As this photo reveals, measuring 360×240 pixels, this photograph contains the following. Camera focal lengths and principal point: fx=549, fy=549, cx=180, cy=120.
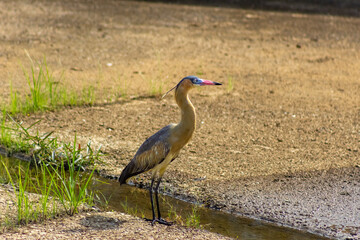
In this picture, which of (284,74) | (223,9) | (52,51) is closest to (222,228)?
(284,74)

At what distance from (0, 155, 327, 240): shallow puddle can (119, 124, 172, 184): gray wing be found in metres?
0.42

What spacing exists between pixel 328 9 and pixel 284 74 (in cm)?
549

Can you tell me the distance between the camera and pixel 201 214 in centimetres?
528

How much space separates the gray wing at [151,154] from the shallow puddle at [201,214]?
422 mm

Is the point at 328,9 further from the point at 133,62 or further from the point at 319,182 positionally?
the point at 319,182

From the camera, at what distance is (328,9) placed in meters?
14.4

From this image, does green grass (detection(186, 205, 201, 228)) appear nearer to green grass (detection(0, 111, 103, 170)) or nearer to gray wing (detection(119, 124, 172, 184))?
gray wing (detection(119, 124, 172, 184))

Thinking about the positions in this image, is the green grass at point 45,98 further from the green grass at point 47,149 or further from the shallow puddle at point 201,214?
the shallow puddle at point 201,214

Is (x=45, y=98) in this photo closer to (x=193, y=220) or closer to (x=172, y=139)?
(x=172, y=139)

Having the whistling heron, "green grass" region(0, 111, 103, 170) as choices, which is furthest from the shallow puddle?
the whistling heron

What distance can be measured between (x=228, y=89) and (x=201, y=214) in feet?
12.9

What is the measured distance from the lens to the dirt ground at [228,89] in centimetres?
576

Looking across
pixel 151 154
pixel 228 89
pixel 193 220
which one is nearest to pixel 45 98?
pixel 228 89

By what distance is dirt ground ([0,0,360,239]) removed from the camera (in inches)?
227
